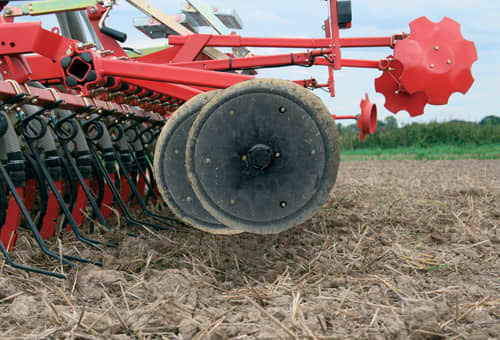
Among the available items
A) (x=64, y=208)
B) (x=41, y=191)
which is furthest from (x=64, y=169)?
(x=64, y=208)

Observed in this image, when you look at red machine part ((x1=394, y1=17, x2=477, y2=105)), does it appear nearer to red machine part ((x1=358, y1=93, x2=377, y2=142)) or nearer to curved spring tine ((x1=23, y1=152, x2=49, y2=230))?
red machine part ((x1=358, y1=93, x2=377, y2=142))

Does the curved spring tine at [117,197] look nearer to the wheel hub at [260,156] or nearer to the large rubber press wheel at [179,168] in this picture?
the large rubber press wheel at [179,168]

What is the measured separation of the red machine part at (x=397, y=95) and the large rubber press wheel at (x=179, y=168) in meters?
3.86

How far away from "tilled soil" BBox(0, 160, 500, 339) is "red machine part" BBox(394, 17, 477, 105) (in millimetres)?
2361

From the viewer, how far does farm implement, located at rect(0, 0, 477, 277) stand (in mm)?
2350

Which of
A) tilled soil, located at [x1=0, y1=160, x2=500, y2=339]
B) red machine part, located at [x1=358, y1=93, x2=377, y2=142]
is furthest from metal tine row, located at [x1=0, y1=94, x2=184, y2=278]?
red machine part, located at [x1=358, y1=93, x2=377, y2=142]

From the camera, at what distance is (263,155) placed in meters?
2.30

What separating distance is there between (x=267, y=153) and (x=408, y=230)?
5.55 feet

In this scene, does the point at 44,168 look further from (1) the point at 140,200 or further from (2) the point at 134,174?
(2) the point at 134,174

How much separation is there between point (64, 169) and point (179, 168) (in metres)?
1.59

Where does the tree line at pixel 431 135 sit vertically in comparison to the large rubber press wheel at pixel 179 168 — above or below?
below

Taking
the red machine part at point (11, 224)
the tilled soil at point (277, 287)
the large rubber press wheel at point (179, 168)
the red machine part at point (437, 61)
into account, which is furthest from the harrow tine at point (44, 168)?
the red machine part at point (437, 61)

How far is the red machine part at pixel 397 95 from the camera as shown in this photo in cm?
582

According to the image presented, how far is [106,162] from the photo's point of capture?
390 cm
